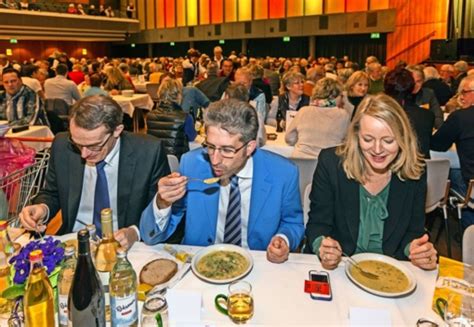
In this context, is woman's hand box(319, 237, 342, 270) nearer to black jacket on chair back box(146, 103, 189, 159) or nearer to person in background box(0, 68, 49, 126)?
black jacket on chair back box(146, 103, 189, 159)

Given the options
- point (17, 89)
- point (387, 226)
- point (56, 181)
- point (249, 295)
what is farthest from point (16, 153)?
point (17, 89)

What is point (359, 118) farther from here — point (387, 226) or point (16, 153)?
point (16, 153)

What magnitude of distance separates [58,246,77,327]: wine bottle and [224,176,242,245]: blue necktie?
0.87 meters

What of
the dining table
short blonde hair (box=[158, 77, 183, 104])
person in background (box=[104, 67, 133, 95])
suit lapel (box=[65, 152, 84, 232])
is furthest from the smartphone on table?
person in background (box=[104, 67, 133, 95])

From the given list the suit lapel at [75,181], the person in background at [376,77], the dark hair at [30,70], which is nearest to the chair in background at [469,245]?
the suit lapel at [75,181]

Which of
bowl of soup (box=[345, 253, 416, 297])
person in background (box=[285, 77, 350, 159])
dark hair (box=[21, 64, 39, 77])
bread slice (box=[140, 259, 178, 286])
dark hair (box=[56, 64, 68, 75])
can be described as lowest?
bowl of soup (box=[345, 253, 416, 297])

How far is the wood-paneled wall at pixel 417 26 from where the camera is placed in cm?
1339

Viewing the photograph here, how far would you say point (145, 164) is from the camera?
2184mm

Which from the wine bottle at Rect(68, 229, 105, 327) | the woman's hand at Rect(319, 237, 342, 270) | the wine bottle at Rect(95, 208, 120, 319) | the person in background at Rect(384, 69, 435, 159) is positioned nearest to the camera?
the wine bottle at Rect(68, 229, 105, 327)

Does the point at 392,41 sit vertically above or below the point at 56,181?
above

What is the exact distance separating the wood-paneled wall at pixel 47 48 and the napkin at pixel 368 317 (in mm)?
21028

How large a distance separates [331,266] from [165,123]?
305 cm

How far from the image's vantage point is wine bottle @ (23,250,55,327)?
114cm

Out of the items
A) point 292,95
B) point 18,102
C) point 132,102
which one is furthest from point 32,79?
point 292,95
